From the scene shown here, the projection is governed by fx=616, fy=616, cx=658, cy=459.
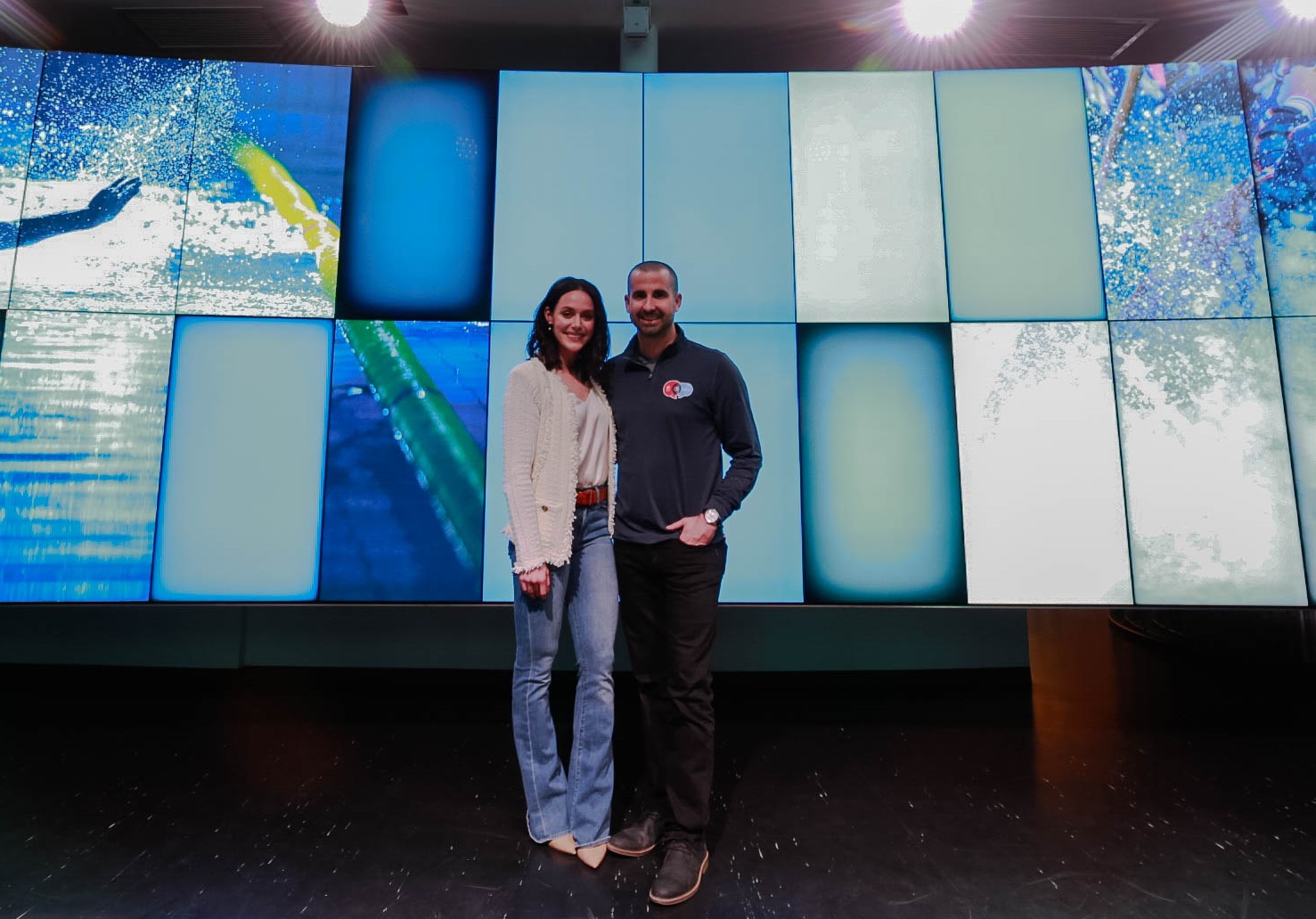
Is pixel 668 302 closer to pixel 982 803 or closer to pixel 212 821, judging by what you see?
pixel 982 803

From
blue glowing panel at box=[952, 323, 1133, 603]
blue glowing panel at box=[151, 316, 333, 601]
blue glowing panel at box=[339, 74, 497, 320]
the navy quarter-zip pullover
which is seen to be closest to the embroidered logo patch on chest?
the navy quarter-zip pullover

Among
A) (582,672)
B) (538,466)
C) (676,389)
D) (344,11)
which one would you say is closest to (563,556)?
(538,466)

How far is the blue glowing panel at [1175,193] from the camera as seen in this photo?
2.74m

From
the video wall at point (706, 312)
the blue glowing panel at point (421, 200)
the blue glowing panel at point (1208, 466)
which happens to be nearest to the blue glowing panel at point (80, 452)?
the video wall at point (706, 312)

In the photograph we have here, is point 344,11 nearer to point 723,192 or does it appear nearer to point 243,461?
point 723,192

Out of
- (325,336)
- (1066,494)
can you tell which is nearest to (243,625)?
(325,336)

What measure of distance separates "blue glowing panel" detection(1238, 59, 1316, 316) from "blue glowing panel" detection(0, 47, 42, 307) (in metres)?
5.45

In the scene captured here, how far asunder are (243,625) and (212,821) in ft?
6.03

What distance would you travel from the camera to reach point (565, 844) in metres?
1.65

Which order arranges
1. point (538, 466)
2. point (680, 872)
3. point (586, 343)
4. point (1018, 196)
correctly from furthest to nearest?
point (1018, 196)
point (586, 343)
point (538, 466)
point (680, 872)

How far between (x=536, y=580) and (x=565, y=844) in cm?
74

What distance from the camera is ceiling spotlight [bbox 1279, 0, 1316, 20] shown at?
3.12 meters

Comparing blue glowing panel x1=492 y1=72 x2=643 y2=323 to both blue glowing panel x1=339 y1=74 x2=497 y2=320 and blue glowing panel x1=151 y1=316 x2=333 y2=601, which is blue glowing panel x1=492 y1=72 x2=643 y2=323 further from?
blue glowing panel x1=151 y1=316 x2=333 y2=601

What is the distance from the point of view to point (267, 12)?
3.34 metres
